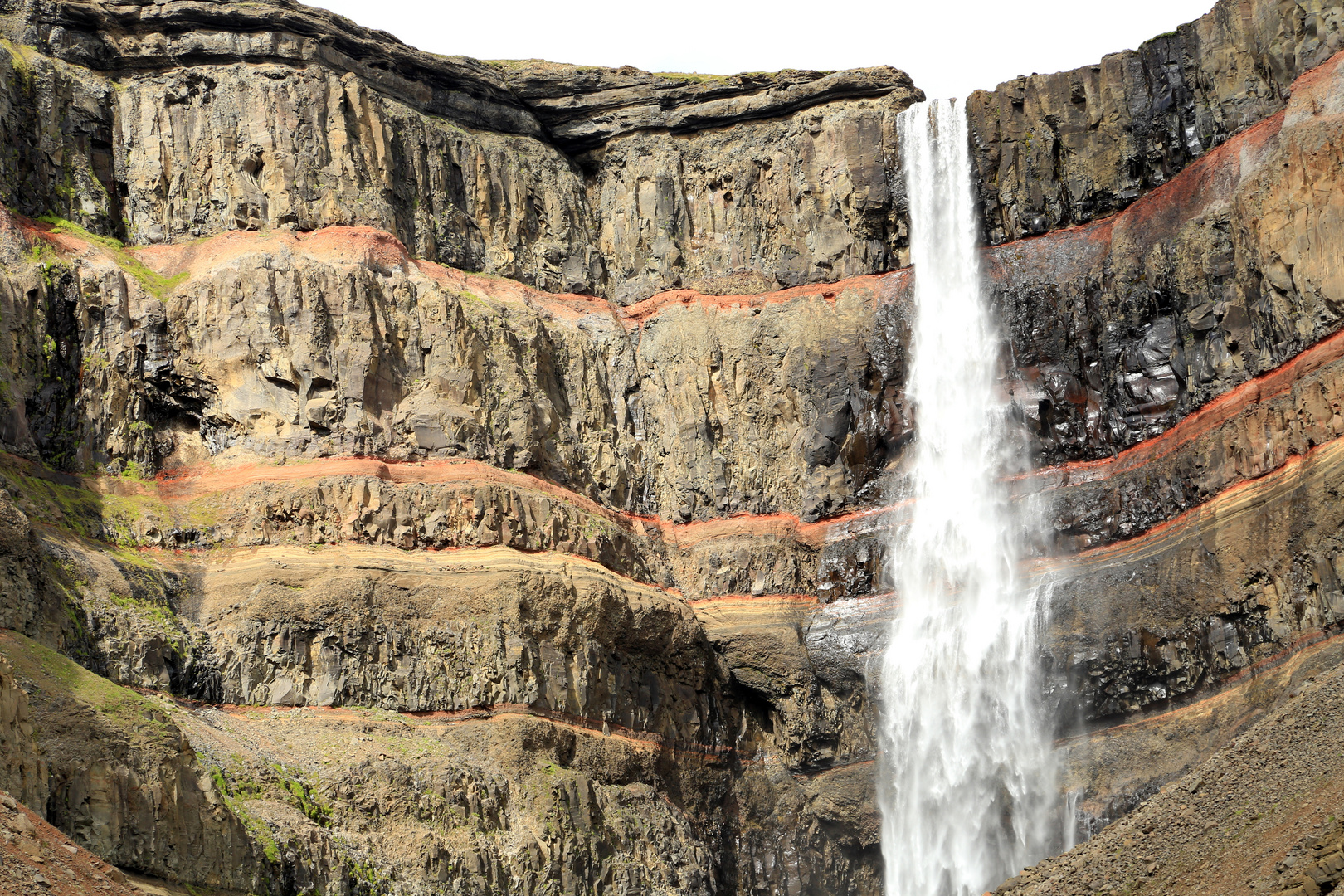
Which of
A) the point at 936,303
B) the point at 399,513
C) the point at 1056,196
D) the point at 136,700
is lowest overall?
the point at 136,700

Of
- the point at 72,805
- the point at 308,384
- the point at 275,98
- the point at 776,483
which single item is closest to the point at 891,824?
the point at 776,483

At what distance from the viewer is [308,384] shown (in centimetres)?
4350

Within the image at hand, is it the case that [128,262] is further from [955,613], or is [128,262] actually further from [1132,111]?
[1132,111]

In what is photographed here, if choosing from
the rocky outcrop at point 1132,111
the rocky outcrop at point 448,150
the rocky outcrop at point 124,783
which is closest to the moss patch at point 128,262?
the rocky outcrop at point 448,150

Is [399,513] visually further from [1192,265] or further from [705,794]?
[1192,265]

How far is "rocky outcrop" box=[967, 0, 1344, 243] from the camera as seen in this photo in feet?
145

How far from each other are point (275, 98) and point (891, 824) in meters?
31.9

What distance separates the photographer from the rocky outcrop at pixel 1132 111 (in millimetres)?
44281

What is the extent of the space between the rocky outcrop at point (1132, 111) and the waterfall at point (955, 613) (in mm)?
1489

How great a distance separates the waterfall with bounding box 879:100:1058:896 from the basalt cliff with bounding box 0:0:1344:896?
2.94ft

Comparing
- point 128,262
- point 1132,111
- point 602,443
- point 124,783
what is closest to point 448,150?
point 602,443

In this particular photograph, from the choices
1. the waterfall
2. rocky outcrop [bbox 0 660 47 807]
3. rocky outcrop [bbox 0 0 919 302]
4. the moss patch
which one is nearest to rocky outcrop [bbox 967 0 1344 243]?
the waterfall

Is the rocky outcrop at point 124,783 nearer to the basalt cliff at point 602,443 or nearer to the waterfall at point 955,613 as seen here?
the basalt cliff at point 602,443

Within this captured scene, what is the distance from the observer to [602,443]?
165 ft
